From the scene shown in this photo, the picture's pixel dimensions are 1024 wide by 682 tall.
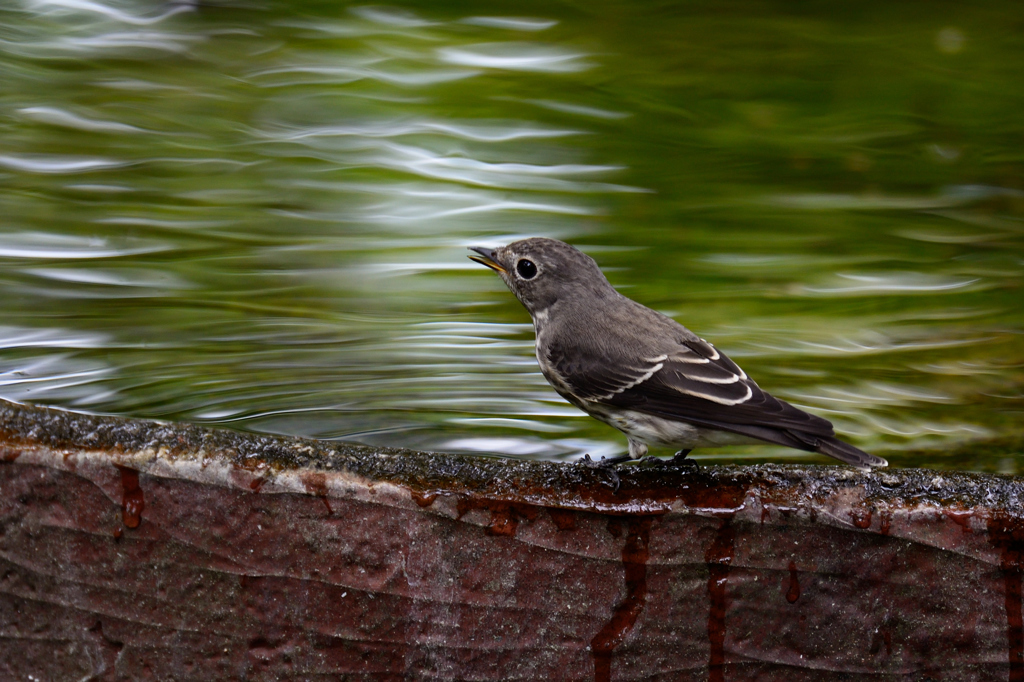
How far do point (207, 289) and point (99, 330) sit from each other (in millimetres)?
544

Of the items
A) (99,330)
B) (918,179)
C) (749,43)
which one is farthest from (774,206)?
(99,330)

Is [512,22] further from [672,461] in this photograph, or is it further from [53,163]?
[672,461]

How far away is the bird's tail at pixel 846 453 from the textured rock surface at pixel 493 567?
0.56 feet

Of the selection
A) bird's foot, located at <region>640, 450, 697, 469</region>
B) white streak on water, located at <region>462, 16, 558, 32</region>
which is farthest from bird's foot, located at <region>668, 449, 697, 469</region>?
white streak on water, located at <region>462, 16, 558, 32</region>

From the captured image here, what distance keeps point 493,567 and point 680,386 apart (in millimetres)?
909

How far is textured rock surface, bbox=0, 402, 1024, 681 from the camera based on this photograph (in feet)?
7.61

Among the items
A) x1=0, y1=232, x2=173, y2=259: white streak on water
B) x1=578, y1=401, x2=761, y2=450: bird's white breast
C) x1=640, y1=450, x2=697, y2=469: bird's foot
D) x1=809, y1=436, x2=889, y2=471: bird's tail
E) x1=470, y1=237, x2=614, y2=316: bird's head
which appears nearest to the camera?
x1=809, y1=436, x2=889, y2=471: bird's tail

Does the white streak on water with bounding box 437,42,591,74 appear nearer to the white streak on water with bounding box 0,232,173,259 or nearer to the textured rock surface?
A: the white streak on water with bounding box 0,232,173,259

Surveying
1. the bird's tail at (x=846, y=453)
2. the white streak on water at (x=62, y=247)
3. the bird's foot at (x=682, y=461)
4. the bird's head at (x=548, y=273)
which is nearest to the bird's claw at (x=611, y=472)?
the bird's foot at (x=682, y=461)

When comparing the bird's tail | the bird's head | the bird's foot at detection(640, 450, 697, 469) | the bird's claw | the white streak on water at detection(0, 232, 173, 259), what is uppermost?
the bird's head

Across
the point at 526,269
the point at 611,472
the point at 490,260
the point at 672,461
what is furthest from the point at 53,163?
the point at 611,472

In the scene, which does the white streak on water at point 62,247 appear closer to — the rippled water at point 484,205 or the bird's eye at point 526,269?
the rippled water at point 484,205

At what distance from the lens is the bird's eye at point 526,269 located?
11.2 ft

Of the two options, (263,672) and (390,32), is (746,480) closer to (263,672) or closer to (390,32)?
(263,672)
